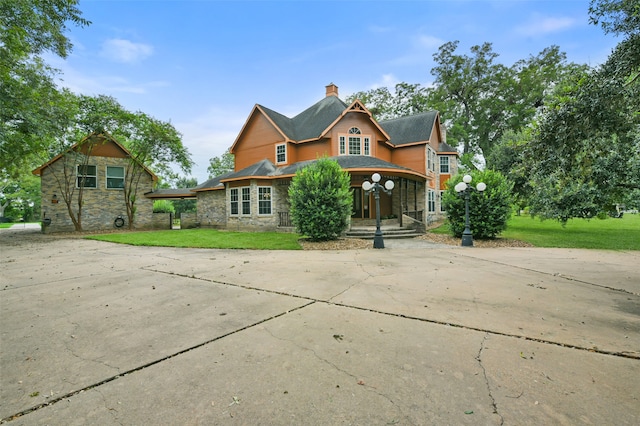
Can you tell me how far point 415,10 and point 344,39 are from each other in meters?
6.26

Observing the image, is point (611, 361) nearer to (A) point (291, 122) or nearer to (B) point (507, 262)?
(B) point (507, 262)

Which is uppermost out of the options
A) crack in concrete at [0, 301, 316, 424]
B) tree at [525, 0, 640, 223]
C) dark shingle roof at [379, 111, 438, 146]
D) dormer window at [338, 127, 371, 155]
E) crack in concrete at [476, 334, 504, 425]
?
dark shingle roof at [379, 111, 438, 146]

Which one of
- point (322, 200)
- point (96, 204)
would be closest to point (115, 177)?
point (96, 204)

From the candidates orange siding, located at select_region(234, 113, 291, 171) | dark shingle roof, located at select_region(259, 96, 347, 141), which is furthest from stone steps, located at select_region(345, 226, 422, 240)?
orange siding, located at select_region(234, 113, 291, 171)

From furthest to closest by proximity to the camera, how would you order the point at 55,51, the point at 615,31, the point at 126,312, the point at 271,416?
the point at 55,51
the point at 615,31
the point at 126,312
the point at 271,416

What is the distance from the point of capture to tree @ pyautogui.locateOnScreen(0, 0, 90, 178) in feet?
36.2

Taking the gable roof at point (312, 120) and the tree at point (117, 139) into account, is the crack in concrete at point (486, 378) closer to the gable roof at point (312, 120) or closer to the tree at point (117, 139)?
the gable roof at point (312, 120)

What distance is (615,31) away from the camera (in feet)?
14.4

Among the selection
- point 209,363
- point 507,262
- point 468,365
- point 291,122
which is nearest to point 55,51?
point 291,122

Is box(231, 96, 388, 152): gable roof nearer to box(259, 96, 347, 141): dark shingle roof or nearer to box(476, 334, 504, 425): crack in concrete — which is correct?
box(259, 96, 347, 141): dark shingle roof

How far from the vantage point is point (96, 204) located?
18984 millimetres

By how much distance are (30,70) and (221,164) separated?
29034 millimetres

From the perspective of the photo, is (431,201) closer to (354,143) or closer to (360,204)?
(360,204)

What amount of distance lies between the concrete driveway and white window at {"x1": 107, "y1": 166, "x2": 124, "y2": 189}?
16866mm
